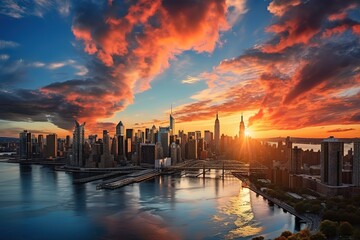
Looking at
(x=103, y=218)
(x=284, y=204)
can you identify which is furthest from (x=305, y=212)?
(x=103, y=218)

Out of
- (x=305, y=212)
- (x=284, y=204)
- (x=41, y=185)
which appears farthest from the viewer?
(x=41, y=185)

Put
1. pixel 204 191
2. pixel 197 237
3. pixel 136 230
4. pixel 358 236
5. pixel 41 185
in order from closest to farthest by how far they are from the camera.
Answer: pixel 358 236 → pixel 197 237 → pixel 136 230 → pixel 204 191 → pixel 41 185

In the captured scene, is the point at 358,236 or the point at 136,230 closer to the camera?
the point at 358,236

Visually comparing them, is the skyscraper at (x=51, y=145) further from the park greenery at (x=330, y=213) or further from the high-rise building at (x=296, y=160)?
the park greenery at (x=330, y=213)

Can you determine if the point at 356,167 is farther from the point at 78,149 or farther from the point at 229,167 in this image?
the point at 78,149

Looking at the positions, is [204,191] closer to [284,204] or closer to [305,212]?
[284,204]

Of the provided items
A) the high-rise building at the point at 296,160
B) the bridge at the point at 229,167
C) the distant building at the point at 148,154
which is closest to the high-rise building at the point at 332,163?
the high-rise building at the point at 296,160
